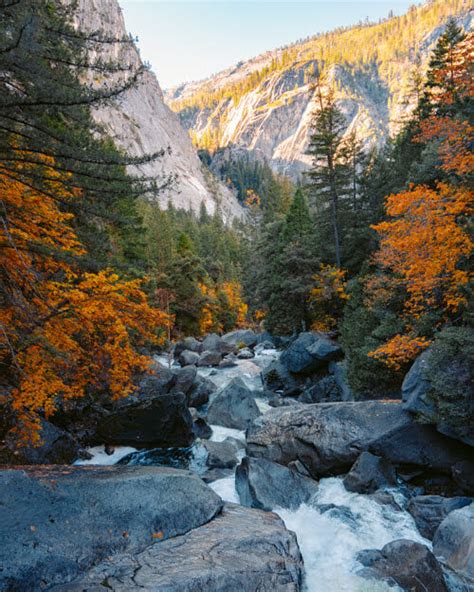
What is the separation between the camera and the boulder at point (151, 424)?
43.7ft

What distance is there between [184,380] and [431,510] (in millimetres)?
13356

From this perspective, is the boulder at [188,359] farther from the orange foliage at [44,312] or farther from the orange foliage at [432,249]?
the orange foliage at [44,312]

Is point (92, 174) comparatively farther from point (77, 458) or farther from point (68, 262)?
point (77, 458)

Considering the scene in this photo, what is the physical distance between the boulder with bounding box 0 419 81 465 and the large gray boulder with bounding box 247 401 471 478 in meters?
6.14

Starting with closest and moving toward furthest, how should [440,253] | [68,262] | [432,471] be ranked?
[68,262]
[432,471]
[440,253]

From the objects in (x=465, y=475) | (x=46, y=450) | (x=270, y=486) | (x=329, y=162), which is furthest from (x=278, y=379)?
(x=329, y=162)

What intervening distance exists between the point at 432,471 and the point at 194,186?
115345 millimetres

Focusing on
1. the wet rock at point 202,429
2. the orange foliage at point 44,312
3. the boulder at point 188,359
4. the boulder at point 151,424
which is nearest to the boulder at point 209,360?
the boulder at point 188,359

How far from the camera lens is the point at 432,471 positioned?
386 inches

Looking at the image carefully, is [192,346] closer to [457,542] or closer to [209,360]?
[209,360]

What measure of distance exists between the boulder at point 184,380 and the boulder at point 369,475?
1074cm

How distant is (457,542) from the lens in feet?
21.3

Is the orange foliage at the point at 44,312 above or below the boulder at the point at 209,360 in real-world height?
above

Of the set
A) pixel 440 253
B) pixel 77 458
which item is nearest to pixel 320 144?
pixel 440 253
